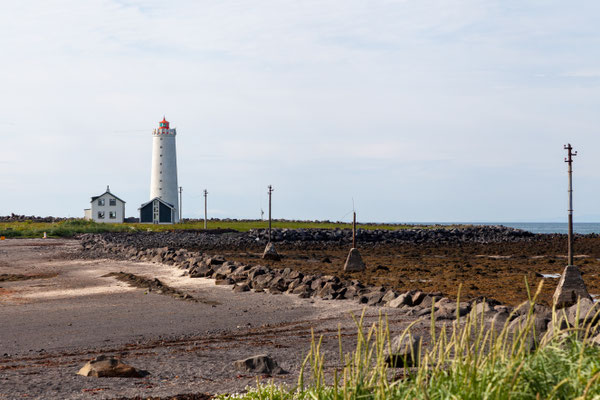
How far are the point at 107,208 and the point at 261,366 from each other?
73.0 m

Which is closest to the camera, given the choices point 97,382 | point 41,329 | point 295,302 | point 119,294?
point 97,382

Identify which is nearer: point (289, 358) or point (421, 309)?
point (289, 358)

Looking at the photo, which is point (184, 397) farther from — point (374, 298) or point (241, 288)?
point (241, 288)

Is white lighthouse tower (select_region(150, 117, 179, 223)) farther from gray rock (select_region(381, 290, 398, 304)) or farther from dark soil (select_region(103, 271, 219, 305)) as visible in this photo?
gray rock (select_region(381, 290, 398, 304))

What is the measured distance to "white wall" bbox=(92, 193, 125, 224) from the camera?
7769cm

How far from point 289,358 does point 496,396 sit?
5.65 m

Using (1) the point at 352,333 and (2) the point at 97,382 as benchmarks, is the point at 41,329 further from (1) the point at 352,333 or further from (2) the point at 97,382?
(1) the point at 352,333

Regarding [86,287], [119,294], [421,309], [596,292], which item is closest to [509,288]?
[596,292]

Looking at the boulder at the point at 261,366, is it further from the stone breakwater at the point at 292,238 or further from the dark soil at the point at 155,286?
the stone breakwater at the point at 292,238

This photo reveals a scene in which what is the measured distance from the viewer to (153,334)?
1280 cm

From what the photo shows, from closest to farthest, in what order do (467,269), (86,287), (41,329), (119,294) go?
(41,329), (119,294), (86,287), (467,269)

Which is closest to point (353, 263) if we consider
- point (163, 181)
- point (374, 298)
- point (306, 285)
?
point (306, 285)

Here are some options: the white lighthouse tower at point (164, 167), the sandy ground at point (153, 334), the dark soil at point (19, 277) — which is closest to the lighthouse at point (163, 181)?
the white lighthouse tower at point (164, 167)

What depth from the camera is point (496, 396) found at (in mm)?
4668
